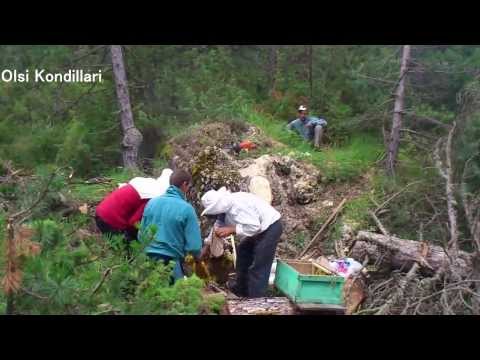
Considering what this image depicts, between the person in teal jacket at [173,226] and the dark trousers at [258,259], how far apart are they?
2.82 ft

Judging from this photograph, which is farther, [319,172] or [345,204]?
[319,172]

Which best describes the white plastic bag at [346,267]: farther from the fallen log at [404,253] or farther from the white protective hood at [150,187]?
the white protective hood at [150,187]

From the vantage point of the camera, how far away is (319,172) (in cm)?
909

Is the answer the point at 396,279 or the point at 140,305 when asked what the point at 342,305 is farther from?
the point at 140,305

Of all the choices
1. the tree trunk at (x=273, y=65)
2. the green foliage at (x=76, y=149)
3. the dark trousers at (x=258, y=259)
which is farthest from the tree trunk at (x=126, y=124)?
the dark trousers at (x=258, y=259)

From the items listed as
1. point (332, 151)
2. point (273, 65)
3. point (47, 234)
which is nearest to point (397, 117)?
point (332, 151)

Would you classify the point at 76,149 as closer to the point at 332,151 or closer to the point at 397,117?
the point at 332,151

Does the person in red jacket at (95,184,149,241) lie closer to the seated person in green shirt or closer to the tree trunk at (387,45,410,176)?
the tree trunk at (387,45,410,176)

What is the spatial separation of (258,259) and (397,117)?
4393mm

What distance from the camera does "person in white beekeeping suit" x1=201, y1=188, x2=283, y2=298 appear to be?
5.68 metres

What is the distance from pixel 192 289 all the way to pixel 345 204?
15.8 ft

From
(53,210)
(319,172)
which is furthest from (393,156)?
(53,210)

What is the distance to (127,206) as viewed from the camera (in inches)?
224

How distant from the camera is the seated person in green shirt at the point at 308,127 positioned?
10508mm
